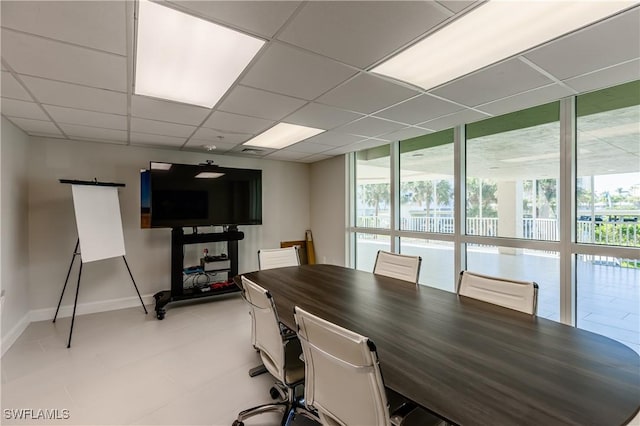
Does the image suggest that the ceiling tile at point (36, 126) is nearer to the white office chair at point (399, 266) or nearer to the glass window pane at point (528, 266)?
the white office chair at point (399, 266)

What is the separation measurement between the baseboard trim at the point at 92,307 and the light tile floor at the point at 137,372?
5.8 inches

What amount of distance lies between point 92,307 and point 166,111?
10.5 feet

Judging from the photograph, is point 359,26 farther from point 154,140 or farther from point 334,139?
point 154,140

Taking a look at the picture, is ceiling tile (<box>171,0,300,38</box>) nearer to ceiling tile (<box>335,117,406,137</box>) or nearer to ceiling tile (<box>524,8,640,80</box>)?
ceiling tile (<box>524,8,640,80</box>)

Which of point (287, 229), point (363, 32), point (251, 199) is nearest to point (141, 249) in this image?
point (251, 199)

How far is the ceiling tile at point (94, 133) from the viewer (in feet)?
11.2

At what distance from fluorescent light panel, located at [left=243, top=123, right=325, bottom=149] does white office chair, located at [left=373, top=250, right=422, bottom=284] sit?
185 centimetres

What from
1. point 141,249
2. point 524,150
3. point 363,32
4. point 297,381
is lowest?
point 297,381

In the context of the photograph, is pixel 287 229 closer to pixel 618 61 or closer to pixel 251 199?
pixel 251 199

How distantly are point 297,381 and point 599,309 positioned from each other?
3.07 m

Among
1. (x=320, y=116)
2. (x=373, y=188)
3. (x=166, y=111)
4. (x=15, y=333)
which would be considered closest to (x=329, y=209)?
(x=373, y=188)

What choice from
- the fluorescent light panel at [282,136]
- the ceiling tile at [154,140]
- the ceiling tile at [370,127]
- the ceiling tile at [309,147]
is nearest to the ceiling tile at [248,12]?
the ceiling tile at [370,127]

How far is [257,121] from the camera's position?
10.6ft

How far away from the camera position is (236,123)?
10.8 ft
